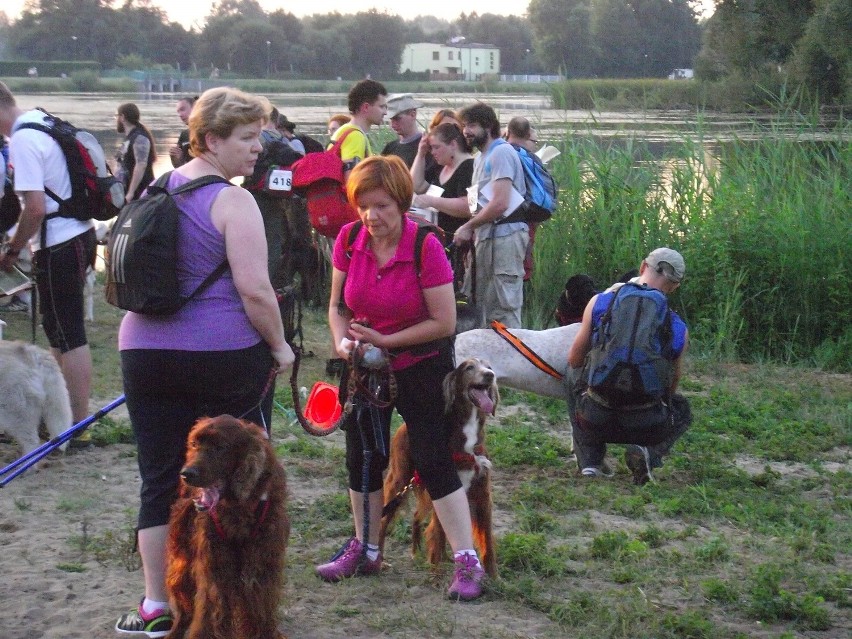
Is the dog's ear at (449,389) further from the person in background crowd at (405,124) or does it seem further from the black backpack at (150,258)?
the person in background crowd at (405,124)

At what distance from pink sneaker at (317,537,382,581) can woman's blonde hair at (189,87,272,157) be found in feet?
5.88

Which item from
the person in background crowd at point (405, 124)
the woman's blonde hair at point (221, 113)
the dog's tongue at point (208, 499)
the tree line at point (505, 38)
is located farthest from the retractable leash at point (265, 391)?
the tree line at point (505, 38)

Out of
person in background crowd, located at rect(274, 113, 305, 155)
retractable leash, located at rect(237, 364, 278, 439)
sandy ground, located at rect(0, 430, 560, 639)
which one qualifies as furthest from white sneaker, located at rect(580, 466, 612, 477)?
person in background crowd, located at rect(274, 113, 305, 155)

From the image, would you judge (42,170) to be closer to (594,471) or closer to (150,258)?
(150,258)

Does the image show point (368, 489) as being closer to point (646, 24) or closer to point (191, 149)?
point (191, 149)

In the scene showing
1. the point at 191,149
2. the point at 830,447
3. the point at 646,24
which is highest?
the point at 646,24

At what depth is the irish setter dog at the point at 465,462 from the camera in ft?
13.2

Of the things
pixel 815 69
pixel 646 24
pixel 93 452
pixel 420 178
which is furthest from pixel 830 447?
pixel 646 24

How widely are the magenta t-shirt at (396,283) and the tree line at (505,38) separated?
51.3ft

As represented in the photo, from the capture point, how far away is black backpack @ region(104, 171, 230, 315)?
3170 mm

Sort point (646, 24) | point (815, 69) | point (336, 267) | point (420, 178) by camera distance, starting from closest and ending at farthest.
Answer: point (336, 267) < point (420, 178) < point (815, 69) < point (646, 24)

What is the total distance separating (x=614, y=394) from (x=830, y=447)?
68.3 inches

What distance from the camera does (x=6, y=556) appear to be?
4410 millimetres

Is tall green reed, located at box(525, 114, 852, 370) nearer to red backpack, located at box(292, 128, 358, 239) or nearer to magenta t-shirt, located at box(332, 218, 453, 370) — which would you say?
red backpack, located at box(292, 128, 358, 239)
